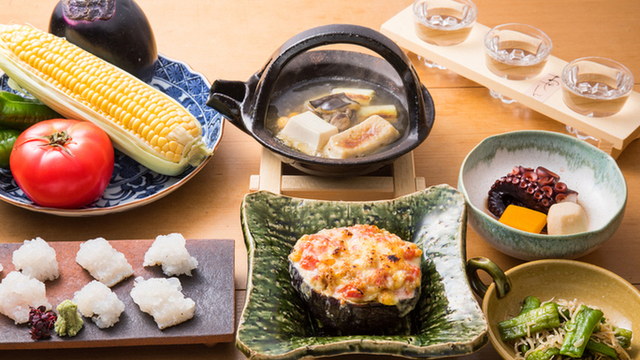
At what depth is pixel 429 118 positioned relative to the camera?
4.93ft

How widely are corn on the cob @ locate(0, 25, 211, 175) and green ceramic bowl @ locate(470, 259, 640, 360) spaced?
0.85 meters

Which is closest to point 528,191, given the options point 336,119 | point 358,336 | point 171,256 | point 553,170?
point 553,170

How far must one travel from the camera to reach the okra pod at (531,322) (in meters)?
1.13

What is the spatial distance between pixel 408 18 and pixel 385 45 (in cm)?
80

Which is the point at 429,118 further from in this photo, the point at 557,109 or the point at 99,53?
the point at 99,53

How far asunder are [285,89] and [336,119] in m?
0.23

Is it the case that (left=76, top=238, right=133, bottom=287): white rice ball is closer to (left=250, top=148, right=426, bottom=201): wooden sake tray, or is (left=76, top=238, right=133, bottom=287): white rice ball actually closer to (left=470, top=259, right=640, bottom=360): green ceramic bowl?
(left=250, top=148, right=426, bottom=201): wooden sake tray

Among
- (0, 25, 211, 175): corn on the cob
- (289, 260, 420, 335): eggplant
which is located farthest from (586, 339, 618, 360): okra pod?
(0, 25, 211, 175): corn on the cob

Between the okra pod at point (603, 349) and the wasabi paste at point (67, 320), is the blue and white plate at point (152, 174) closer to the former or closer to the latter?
the wasabi paste at point (67, 320)

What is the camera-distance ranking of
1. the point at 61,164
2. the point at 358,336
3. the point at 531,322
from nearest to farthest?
the point at 358,336, the point at 531,322, the point at 61,164

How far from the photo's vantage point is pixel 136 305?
1.24 meters

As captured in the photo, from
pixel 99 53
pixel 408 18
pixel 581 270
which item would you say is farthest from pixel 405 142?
pixel 99 53

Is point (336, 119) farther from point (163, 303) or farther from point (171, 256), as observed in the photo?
point (163, 303)

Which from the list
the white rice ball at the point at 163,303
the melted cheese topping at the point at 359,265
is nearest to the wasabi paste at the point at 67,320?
the white rice ball at the point at 163,303
